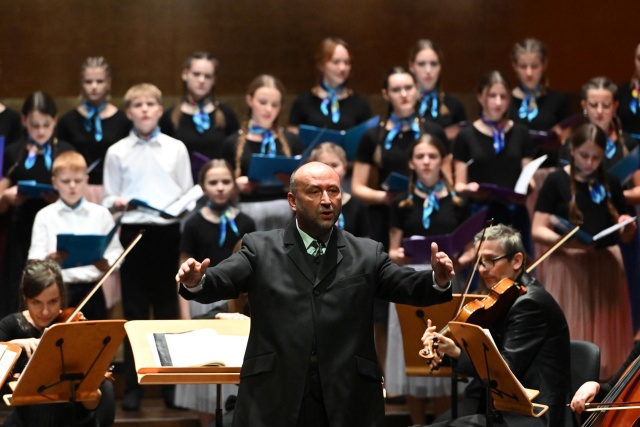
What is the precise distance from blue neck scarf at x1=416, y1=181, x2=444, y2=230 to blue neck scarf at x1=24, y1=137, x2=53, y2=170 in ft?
6.39

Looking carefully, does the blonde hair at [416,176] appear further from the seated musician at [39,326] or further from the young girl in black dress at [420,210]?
the seated musician at [39,326]

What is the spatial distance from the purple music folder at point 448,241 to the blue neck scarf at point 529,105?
130cm

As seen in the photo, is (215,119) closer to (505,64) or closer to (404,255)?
(404,255)

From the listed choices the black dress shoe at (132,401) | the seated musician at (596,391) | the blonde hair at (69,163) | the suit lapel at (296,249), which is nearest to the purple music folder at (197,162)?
the blonde hair at (69,163)

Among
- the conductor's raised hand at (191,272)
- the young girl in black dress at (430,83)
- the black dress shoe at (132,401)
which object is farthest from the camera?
the young girl in black dress at (430,83)

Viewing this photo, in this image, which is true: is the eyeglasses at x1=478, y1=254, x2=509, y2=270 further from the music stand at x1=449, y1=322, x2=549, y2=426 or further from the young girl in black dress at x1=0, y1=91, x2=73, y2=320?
the young girl in black dress at x1=0, y1=91, x2=73, y2=320

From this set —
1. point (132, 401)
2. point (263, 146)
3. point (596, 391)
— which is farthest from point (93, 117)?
point (596, 391)

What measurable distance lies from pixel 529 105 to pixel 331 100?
116 centimetres

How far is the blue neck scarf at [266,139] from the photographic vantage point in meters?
6.16

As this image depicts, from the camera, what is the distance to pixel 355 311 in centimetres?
362

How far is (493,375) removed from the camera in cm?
418

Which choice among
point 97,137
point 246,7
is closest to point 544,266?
point 97,137

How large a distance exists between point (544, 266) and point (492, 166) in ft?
2.00

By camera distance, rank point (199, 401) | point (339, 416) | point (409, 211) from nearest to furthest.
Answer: point (339, 416), point (199, 401), point (409, 211)
